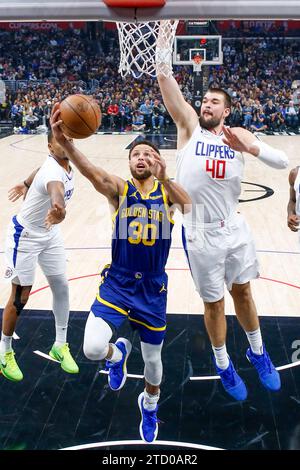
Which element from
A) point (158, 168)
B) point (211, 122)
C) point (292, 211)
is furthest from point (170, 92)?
point (292, 211)

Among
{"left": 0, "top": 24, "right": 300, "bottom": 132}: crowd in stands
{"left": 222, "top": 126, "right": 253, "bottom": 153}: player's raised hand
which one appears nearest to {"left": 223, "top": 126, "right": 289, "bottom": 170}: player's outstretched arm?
{"left": 222, "top": 126, "right": 253, "bottom": 153}: player's raised hand

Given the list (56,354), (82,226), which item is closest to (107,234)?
(82,226)

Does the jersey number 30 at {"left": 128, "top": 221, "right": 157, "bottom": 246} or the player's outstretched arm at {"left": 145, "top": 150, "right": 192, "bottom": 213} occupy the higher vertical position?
the player's outstretched arm at {"left": 145, "top": 150, "right": 192, "bottom": 213}

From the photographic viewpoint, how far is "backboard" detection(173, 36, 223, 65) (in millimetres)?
17312

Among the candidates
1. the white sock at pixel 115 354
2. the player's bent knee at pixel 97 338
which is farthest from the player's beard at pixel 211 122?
the white sock at pixel 115 354

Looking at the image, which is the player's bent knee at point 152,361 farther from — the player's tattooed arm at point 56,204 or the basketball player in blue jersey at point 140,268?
the player's tattooed arm at point 56,204

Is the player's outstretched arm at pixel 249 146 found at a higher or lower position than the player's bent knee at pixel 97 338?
higher

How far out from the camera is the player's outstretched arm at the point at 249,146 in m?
3.50

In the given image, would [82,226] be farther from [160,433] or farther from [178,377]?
[160,433]

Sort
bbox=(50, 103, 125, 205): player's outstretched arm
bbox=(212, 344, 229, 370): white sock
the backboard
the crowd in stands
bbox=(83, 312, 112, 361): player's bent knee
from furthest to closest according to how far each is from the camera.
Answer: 1. the crowd in stands
2. the backboard
3. bbox=(212, 344, 229, 370): white sock
4. bbox=(83, 312, 112, 361): player's bent knee
5. bbox=(50, 103, 125, 205): player's outstretched arm

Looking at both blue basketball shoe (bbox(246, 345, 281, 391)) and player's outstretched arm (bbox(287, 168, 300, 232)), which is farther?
player's outstretched arm (bbox(287, 168, 300, 232))

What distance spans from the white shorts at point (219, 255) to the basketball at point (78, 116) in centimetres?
98

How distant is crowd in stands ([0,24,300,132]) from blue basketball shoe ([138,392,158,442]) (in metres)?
16.1

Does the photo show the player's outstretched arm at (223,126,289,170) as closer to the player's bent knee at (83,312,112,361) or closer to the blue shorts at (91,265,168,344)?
the blue shorts at (91,265,168,344)
